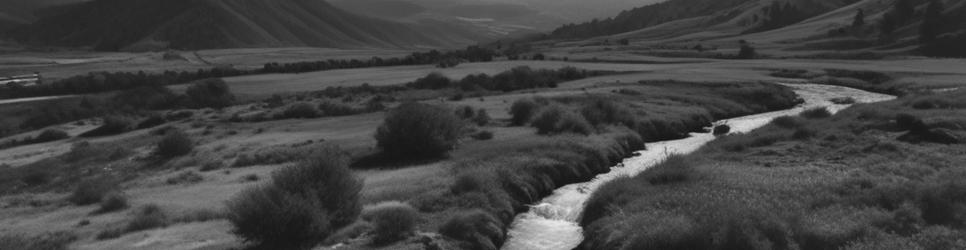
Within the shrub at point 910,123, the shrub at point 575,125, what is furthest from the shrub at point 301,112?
the shrub at point 910,123

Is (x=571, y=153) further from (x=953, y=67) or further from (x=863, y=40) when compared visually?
(x=863, y=40)

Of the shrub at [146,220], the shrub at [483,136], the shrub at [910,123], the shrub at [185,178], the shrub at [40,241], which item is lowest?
the shrub at [483,136]

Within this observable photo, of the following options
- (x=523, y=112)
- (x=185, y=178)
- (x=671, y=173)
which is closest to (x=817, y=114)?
(x=523, y=112)

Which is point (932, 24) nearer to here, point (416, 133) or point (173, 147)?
point (416, 133)

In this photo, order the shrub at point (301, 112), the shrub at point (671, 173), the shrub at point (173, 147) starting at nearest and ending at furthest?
the shrub at point (671, 173)
the shrub at point (173, 147)
the shrub at point (301, 112)

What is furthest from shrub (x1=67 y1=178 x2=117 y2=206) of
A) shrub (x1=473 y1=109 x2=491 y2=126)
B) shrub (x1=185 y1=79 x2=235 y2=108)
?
shrub (x1=185 y1=79 x2=235 y2=108)

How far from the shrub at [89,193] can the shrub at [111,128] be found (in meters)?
35.7

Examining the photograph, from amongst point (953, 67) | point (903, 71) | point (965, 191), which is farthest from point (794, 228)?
point (953, 67)

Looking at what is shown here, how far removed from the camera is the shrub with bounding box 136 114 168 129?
238 ft

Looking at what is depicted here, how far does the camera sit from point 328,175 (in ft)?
90.1

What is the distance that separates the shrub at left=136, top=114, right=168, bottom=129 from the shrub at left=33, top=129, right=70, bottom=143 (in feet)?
21.1

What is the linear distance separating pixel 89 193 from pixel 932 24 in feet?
447

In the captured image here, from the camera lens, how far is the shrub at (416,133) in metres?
42.2

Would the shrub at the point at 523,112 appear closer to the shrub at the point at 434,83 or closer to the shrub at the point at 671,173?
the shrub at the point at 671,173
